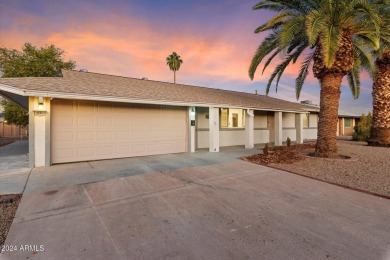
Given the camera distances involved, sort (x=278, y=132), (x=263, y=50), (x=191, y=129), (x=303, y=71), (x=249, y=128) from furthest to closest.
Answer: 1. (x=278, y=132)
2. (x=249, y=128)
3. (x=303, y=71)
4. (x=191, y=129)
5. (x=263, y=50)

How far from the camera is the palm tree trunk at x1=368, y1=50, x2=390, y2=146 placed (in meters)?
12.6

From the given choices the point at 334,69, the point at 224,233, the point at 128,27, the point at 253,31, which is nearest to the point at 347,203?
the point at 224,233

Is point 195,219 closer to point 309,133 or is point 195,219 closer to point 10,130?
point 309,133

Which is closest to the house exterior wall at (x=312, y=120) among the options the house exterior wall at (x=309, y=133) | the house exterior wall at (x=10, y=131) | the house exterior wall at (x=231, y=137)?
the house exterior wall at (x=309, y=133)

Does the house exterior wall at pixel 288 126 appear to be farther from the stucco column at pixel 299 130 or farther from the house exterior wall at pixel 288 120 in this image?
the stucco column at pixel 299 130

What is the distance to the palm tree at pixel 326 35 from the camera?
302 inches

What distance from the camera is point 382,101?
12.8 m

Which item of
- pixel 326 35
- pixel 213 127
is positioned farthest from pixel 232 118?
pixel 326 35

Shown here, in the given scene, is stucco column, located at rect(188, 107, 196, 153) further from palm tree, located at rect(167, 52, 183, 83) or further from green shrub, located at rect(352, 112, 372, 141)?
palm tree, located at rect(167, 52, 183, 83)

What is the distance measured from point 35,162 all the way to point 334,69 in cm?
1313

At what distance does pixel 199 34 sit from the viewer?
1385 centimetres

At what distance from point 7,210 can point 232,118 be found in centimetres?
1192

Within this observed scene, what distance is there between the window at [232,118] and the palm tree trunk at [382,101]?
8.81m

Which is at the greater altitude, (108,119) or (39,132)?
(108,119)
